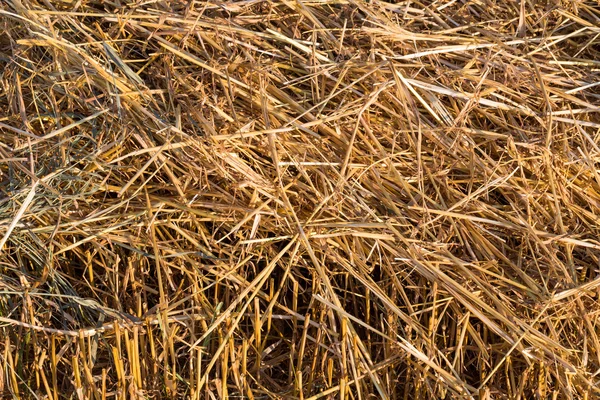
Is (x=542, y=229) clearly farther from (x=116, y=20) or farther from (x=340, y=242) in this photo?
(x=116, y=20)

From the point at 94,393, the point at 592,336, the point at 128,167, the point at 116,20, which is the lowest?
the point at 592,336

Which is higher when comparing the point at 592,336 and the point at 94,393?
the point at 94,393

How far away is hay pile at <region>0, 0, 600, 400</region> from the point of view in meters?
1.30

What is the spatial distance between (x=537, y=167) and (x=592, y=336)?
287 mm

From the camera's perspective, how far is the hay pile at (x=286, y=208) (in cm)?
130

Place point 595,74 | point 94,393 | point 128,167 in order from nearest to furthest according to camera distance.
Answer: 1. point 94,393
2. point 128,167
3. point 595,74

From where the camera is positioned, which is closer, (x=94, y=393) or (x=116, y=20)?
(x=94, y=393)

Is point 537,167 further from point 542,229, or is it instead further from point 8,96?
point 8,96

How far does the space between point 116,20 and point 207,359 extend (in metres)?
0.57

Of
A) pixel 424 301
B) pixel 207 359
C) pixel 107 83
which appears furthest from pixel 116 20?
pixel 424 301

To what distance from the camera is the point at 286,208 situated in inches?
52.4

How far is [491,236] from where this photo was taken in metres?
1.40

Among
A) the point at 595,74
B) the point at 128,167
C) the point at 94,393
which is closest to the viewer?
the point at 94,393

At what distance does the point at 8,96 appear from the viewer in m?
1.42
